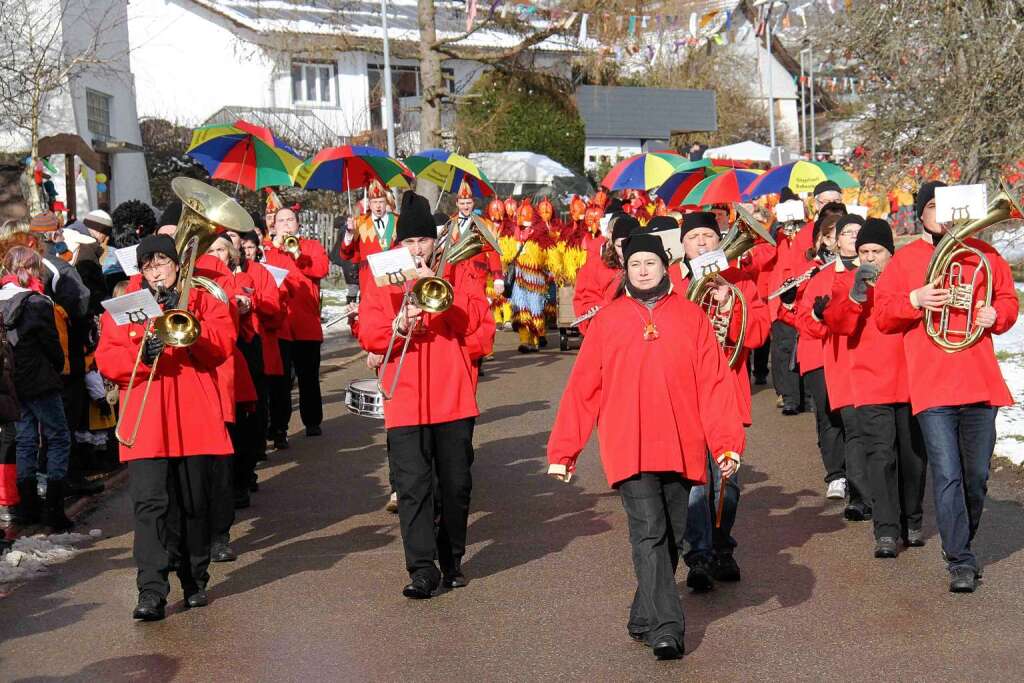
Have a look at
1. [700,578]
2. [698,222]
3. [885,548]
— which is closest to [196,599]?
[700,578]

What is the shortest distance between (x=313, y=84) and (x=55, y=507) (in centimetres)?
3638

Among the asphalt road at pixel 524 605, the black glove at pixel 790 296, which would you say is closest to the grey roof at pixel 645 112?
the black glove at pixel 790 296

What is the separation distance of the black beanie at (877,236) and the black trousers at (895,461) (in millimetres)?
854

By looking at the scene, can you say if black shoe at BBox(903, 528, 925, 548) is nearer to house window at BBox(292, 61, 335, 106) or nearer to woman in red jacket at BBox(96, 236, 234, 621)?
woman in red jacket at BBox(96, 236, 234, 621)

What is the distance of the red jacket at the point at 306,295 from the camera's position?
12.2 metres

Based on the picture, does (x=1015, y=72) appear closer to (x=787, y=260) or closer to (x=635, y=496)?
(x=787, y=260)

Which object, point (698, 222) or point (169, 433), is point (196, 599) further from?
point (698, 222)

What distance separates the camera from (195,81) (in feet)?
143

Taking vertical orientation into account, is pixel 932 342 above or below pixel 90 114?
below

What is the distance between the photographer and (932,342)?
723 centimetres

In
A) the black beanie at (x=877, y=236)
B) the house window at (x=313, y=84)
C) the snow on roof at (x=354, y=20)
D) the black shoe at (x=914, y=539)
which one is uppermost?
the snow on roof at (x=354, y=20)

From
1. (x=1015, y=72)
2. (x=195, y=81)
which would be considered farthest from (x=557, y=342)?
(x=195, y=81)

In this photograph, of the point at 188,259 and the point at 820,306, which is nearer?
the point at 188,259

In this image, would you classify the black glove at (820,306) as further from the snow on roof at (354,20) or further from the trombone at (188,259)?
the snow on roof at (354,20)
